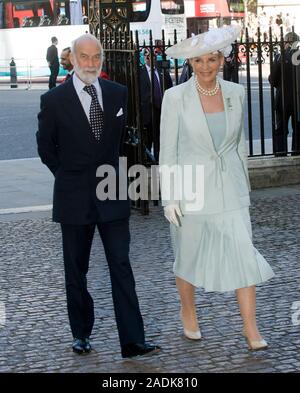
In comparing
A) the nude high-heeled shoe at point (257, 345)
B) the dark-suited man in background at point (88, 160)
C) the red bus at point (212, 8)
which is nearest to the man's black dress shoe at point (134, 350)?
the dark-suited man in background at point (88, 160)

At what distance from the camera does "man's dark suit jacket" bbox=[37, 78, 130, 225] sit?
5.97 m

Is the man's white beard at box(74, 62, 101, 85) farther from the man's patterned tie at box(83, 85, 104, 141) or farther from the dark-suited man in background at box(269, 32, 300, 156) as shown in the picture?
the dark-suited man in background at box(269, 32, 300, 156)

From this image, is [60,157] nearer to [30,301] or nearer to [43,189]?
[30,301]

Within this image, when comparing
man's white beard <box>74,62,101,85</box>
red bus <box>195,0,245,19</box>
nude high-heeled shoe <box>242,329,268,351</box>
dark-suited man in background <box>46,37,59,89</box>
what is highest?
man's white beard <box>74,62,101,85</box>

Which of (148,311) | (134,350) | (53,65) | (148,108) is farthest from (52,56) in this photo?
(134,350)

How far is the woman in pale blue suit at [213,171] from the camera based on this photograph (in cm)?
611

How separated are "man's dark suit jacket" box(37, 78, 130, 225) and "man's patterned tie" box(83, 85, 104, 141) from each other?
0.08 ft

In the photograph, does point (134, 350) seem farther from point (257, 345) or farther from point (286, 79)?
point (286, 79)

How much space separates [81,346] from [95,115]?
51.4 inches

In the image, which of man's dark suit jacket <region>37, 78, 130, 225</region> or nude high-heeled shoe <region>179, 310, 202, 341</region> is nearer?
man's dark suit jacket <region>37, 78, 130, 225</region>

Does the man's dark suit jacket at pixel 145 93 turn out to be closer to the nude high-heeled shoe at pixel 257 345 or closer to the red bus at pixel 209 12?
the nude high-heeled shoe at pixel 257 345

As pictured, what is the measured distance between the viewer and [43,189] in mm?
13289

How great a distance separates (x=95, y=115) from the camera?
237 inches

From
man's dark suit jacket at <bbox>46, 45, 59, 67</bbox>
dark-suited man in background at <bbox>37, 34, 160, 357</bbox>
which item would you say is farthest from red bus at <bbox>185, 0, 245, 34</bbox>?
dark-suited man in background at <bbox>37, 34, 160, 357</bbox>
